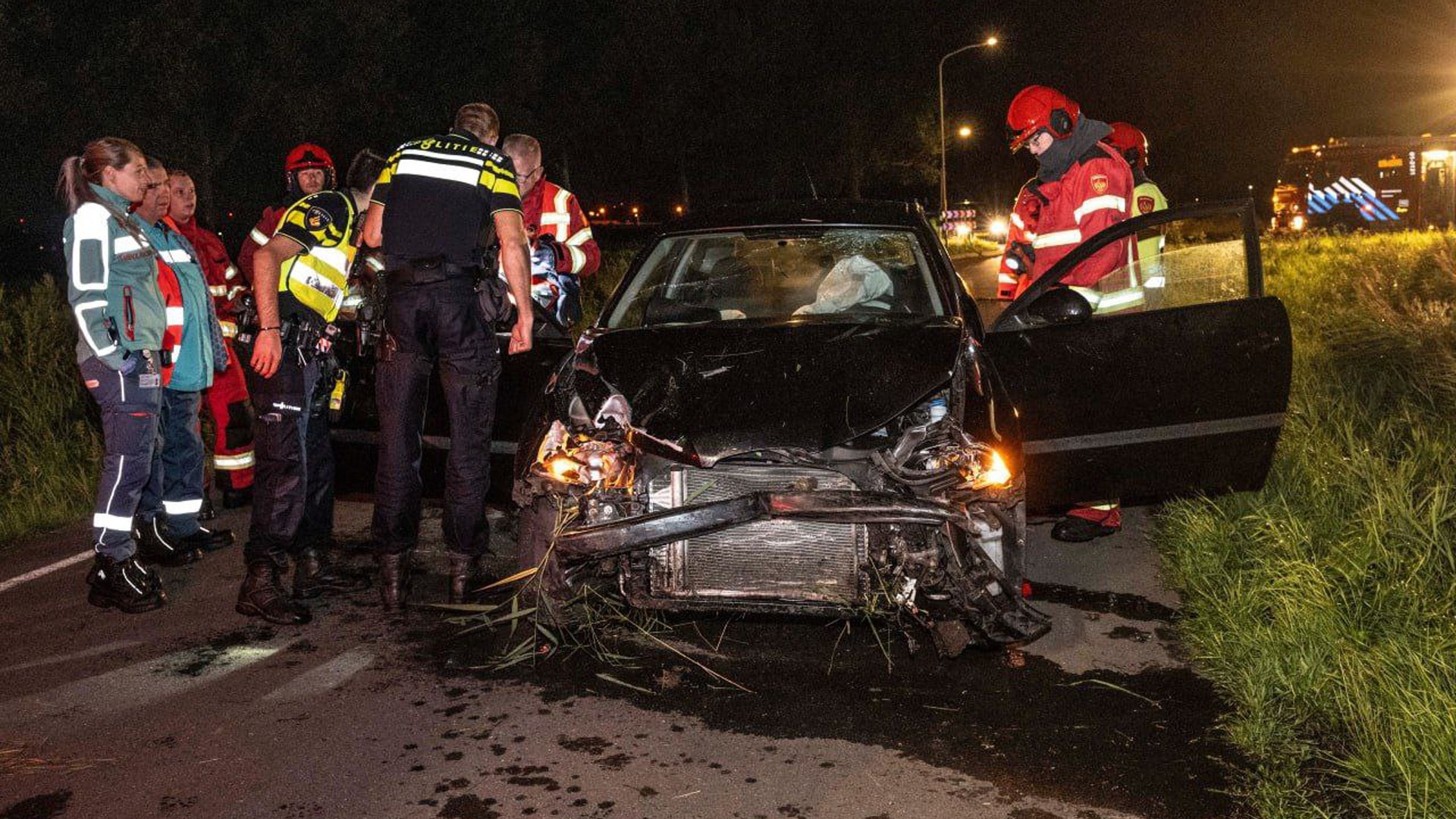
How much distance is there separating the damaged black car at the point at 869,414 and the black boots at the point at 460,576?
0.81 metres

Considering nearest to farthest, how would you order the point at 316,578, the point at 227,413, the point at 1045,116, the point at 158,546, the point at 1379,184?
the point at 316,578 → the point at 158,546 → the point at 1045,116 → the point at 227,413 → the point at 1379,184

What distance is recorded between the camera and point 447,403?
5.04 meters

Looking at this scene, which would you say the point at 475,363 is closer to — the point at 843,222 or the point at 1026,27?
the point at 843,222

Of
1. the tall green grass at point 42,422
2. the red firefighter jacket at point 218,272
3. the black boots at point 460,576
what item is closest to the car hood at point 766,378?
the black boots at point 460,576

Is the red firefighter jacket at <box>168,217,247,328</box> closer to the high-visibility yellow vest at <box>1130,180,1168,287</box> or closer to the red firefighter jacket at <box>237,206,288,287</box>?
the red firefighter jacket at <box>237,206,288,287</box>

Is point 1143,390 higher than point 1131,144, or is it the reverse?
point 1131,144

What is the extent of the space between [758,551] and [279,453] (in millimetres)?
2134

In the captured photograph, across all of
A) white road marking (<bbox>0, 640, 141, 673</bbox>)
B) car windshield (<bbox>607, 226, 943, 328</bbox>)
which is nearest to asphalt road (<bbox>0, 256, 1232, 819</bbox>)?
white road marking (<bbox>0, 640, 141, 673</bbox>)

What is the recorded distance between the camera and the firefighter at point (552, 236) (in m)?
7.05

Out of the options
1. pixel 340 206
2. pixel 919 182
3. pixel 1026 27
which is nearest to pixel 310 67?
pixel 340 206

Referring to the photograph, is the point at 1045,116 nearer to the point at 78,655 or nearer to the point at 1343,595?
the point at 1343,595

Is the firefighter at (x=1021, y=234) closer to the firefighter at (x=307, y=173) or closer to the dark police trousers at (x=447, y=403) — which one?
the dark police trousers at (x=447, y=403)

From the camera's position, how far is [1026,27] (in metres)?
54.4

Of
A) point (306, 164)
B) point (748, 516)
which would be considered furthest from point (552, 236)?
point (748, 516)
